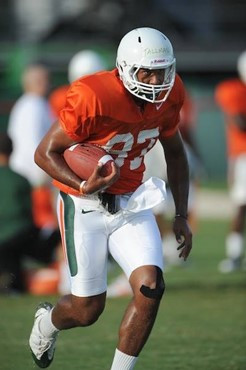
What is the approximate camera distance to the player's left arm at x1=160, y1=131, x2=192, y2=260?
527 cm

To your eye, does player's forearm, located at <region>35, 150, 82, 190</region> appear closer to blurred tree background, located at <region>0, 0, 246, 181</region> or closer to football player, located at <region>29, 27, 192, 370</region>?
football player, located at <region>29, 27, 192, 370</region>

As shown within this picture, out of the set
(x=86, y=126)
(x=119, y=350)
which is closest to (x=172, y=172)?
(x=86, y=126)

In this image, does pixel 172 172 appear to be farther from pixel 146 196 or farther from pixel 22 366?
pixel 22 366

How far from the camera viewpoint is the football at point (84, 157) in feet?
15.9

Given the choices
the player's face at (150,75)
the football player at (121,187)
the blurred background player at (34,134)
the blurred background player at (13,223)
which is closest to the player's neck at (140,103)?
the football player at (121,187)

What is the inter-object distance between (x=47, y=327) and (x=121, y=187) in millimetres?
807

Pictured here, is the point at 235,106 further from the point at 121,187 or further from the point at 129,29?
the point at 129,29

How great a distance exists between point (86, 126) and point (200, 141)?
48.5 feet

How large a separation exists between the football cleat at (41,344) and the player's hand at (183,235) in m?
0.74

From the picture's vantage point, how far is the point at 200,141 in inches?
768

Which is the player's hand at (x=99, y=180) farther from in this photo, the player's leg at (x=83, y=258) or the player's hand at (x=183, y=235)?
the player's hand at (x=183, y=235)

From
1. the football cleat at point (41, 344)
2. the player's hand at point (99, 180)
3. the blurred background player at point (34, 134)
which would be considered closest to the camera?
the player's hand at point (99, 180)

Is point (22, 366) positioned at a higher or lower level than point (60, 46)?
higher

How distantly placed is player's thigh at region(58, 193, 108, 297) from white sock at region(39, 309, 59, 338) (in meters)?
0.29
